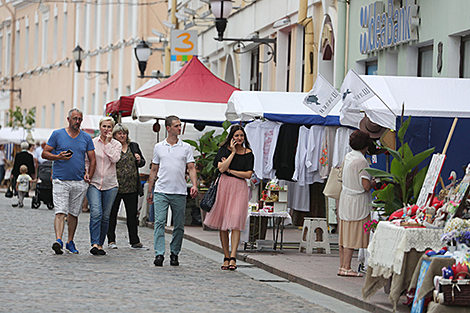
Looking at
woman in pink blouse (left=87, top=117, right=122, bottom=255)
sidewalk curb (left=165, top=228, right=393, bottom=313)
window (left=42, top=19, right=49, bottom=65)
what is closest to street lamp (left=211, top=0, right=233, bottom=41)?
sidewalk curb (left=165, top=228, right=393, bottom=313)

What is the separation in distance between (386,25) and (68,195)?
6.55 m

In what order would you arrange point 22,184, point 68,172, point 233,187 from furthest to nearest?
point 22,184, point 68,172, point 233,187

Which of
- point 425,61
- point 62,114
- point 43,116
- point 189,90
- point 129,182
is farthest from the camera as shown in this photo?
point 43,116

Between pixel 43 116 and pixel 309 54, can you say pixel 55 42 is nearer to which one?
pixel 43 116

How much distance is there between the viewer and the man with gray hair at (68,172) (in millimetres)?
12148

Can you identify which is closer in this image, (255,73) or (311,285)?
(311,285)

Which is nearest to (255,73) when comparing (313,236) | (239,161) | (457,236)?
(313,236)

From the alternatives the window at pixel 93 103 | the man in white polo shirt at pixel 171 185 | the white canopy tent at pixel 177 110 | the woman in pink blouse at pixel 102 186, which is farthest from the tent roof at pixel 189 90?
the window at pixel 93 103

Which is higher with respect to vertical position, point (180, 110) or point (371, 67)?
point (371, 67)

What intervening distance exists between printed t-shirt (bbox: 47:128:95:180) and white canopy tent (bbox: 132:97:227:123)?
6.04m

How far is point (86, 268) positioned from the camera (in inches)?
436

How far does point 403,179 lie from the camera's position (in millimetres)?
9227

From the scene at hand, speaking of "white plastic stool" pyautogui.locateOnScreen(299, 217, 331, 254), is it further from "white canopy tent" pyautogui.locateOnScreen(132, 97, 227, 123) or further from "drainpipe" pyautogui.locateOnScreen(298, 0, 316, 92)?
"drainpipe" pyautogui.locateOnScreen(298, 0, 316, 92)

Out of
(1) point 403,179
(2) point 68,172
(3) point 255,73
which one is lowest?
(2) point 68,172
